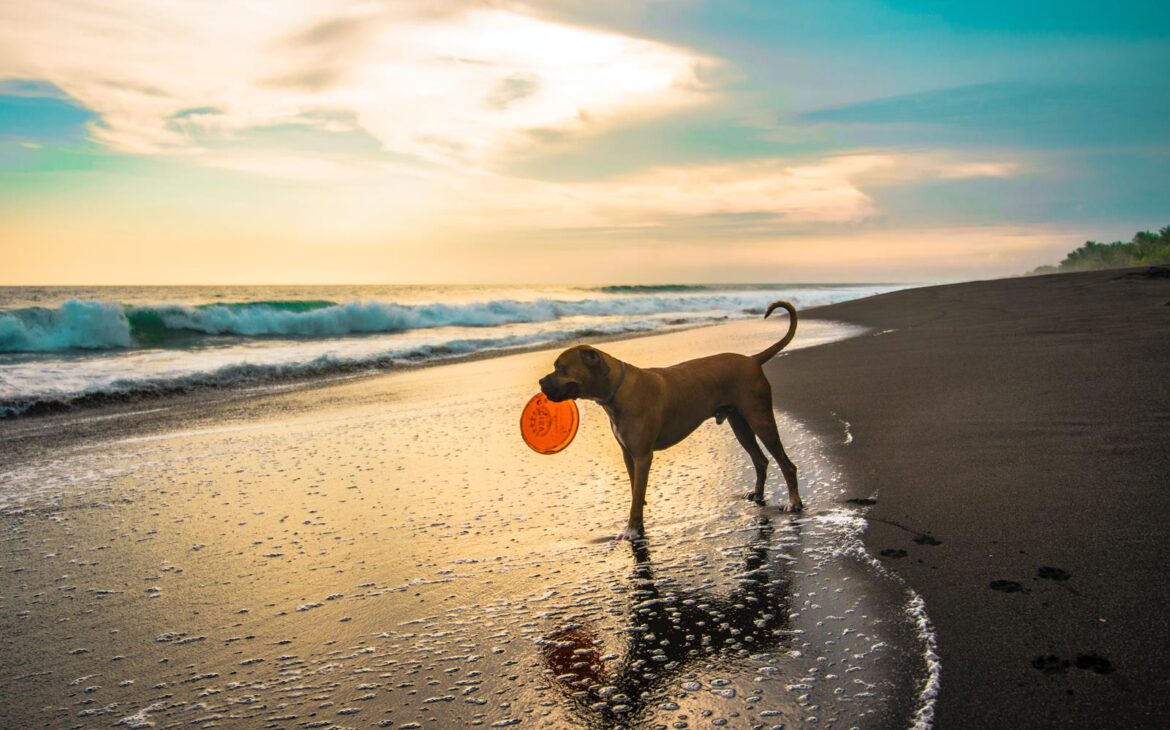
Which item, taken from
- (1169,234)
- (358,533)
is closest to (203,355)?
(358,533)

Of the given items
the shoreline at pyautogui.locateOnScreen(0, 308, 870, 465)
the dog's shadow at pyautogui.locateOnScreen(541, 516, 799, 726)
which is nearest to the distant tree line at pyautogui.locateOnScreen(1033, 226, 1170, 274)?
the shoreline at pyautogui.locateOnScreen(0, 308, 870, 465)

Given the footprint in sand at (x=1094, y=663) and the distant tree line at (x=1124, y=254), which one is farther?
the distant tree line at (x=1124, y=254)

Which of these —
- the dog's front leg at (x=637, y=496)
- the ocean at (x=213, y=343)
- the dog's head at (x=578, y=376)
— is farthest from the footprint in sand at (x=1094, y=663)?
the ocean at (x=213, y=343)

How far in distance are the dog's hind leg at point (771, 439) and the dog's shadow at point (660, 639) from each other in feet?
3.55

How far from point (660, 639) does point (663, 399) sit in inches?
80.6

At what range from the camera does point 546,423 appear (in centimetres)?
538

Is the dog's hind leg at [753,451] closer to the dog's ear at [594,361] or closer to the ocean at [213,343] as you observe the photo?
the dog's ear at [594,361]

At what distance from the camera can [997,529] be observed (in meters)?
3.86

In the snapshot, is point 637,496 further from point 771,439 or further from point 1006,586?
point 1006,586

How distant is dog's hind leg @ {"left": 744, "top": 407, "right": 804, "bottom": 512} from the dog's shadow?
1.08 metres

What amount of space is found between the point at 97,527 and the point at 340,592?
249 centimetres

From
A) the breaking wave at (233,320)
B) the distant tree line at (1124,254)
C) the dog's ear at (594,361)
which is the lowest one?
the dog's ear at (594,361)

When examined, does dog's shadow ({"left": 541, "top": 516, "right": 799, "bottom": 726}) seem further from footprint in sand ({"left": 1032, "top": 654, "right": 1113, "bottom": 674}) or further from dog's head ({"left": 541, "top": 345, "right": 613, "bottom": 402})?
dog's head ({"left": 541, "top": 345, "right": 613, "bottom": 402})

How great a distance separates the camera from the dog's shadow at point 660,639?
8.70ft
